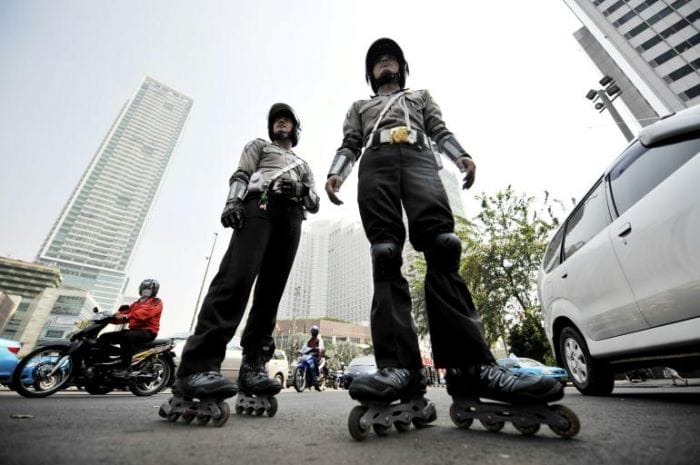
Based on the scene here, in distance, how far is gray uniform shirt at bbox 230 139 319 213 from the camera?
2.40 m

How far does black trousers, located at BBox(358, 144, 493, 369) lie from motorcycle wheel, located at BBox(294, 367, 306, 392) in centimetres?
897

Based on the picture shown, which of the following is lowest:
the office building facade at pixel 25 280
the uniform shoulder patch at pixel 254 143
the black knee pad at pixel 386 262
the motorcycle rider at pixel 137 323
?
the black knee pad at pixel 386 262

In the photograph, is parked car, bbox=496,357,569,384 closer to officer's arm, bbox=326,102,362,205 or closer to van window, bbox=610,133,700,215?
van window, bbox=610,133,700,215

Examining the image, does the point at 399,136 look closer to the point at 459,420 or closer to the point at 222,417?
the point at 459,420

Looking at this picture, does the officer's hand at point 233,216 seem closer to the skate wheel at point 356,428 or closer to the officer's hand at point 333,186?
the officer's hand at point 333,186

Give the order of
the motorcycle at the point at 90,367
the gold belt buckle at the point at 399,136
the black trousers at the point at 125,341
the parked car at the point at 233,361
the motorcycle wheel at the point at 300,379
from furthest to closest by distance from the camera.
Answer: the motorcycle wheel at the point at 300,379
the parked car at the point at 233,361
the black trousers at the point at 125,341
the motorcycle at the point at 90,367
the gold belt buckle at the point at 399,136

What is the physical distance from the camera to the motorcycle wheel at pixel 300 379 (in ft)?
31.2

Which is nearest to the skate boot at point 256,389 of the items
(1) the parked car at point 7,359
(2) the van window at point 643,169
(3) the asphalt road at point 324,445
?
(3) the asphalt road at point 324,445

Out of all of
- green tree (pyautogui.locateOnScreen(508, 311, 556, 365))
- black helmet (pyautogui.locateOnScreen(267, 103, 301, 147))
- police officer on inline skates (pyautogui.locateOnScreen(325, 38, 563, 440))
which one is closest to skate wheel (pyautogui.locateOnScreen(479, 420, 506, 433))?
police officer on inline skates (pyautogui.locateOnScreen(325, 38, 563, 440))

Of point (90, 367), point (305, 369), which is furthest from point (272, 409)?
point (305, 369)

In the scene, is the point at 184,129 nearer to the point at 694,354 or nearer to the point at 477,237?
the point at 477,237

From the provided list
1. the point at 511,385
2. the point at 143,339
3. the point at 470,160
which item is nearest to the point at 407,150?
the point at 470,160

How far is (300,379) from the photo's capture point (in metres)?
9.68

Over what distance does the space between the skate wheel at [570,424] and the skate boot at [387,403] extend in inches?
21.0
